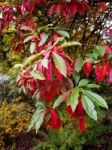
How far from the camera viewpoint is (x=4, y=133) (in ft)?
15.9

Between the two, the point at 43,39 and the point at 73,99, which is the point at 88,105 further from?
the point at 43,39

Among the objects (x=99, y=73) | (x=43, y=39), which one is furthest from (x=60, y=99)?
(x=43, y=39)

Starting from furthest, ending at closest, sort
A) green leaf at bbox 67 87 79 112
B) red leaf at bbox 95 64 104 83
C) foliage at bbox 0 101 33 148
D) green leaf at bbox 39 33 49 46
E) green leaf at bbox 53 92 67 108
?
→ foliage at bbox 0 101 33 148, green leaf at bbox 39 33 49 46, red leaf at bbox 95 64 104 83, green leaf at bbox 53 92 67 108, green leaf at bbox 67 87 79 112

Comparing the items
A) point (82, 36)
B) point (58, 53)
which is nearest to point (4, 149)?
point (82, 36)

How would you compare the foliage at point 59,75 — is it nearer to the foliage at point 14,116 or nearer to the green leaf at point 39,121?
the green leaf at point 39,121

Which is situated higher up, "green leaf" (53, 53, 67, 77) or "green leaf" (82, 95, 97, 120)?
"green leaf" (53, 53, 67, 77)

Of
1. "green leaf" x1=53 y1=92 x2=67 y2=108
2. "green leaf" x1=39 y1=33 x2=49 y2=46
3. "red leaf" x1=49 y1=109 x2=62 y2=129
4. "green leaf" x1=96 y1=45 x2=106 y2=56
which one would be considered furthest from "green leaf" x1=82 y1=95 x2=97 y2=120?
"green leaf" x1=39 y1=33 x2=49 y2=46

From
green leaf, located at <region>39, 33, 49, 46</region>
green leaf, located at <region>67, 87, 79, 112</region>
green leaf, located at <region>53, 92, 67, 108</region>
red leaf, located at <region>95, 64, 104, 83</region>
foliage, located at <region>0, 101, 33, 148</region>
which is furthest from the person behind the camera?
foliage, located at <region>0, 101, 33, 148</region>

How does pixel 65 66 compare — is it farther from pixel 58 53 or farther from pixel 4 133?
pixel 4 133

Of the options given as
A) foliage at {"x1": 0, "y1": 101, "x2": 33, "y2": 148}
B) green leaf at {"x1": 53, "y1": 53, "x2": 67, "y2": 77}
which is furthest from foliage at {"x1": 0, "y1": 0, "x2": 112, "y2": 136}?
foliage at {"x1": 0, "y1": 101, "x2": 33, "y2": 148}

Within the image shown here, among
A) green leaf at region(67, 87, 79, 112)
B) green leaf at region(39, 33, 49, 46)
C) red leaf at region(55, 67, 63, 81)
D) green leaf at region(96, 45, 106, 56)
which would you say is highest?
green leaf at region(39, 33, 49, 46)

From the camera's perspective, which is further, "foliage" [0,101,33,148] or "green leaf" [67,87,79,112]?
"foliage" [0,101,33,148]

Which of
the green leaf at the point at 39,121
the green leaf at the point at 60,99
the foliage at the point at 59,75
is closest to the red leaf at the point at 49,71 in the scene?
the foliage at the point at 59,75

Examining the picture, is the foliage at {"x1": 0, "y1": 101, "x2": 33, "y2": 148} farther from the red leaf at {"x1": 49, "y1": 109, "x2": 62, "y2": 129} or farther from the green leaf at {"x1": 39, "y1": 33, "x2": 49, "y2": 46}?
the red leaf at {"x1": 49, "y1": 109, "x2": 62, "y2": 129}
